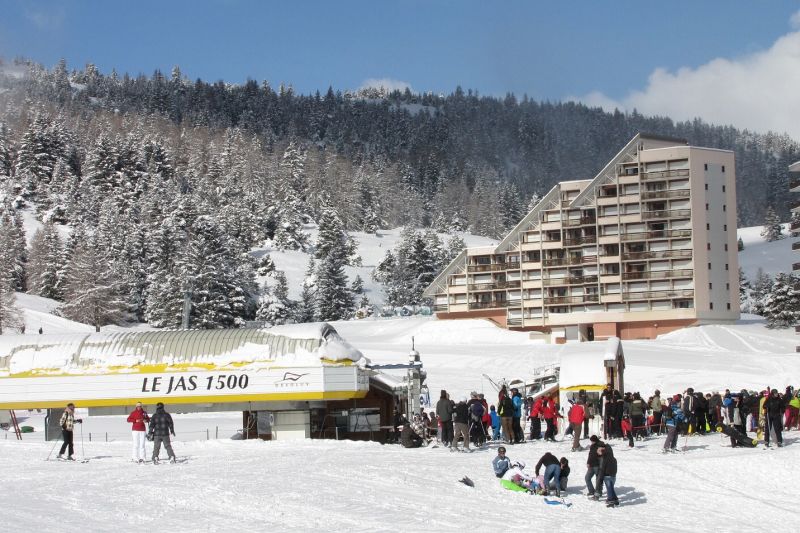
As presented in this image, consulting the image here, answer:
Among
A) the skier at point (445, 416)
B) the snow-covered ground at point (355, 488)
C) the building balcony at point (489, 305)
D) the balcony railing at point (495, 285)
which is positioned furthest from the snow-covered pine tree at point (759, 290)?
the skier at point (445, 416)

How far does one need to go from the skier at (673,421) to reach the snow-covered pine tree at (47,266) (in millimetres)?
75779

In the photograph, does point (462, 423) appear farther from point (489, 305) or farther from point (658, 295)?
point (489, 305)

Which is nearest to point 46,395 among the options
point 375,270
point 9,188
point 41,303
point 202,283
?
point 202,283

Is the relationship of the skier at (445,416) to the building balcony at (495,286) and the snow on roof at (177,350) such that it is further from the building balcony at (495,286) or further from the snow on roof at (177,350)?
the building balcony at (495,286)

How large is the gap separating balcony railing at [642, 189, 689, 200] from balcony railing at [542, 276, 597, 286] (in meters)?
8.14

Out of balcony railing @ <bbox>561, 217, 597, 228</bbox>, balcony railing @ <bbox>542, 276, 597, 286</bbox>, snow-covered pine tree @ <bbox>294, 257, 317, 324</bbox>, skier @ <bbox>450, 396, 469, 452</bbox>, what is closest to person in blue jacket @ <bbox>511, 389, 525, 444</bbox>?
skier @ <bbox>450, 396, 469, 452</bbox>

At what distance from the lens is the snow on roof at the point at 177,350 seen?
107 feet

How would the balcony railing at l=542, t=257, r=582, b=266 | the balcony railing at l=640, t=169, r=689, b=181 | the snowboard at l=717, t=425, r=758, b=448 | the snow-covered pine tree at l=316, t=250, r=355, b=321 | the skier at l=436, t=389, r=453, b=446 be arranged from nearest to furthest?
the skier at l=436, t=389, r=453, b=446
the snowboard at l=717, t=425, r=758, b=448
the balcony railing at l=640, t=169, r=689, b=181
the balcony railing at l=542, t=257, r=582, b=266
the snow-covered pine tree at l=316, t=250, r=355, b=321

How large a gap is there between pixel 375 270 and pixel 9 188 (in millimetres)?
50148

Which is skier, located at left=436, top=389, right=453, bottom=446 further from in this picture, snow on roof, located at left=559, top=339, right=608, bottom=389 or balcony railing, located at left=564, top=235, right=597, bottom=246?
balcony railing, located at left=564, top=235, right=597, bottom=246

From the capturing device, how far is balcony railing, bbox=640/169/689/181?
83.0 meters

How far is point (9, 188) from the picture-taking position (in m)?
133

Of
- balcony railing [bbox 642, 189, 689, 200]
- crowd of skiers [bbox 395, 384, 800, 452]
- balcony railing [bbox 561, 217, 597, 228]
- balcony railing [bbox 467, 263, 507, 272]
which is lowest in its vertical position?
crowd of skiers [bbox 395, 384, 800, 452]

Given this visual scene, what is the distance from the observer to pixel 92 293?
84.2 meters
